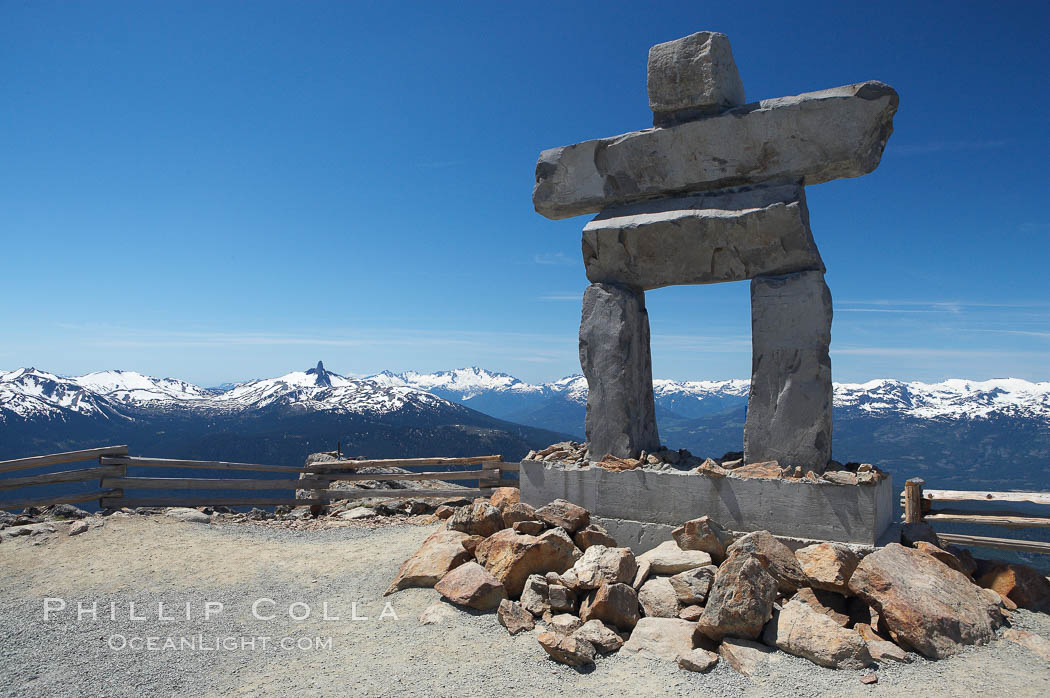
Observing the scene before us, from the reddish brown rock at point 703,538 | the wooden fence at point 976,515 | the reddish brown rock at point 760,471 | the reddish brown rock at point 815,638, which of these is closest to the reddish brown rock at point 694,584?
the reddish brown rock at point 703,538

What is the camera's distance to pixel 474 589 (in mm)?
5637

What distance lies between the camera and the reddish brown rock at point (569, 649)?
462cm

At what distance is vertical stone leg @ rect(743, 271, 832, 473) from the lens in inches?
248

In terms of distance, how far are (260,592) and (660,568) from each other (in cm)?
438

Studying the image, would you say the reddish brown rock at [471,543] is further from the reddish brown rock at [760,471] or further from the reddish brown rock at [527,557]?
the reddish brown rock at [760,471]

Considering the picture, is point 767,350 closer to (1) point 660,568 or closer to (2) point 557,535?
(1) point 660,568

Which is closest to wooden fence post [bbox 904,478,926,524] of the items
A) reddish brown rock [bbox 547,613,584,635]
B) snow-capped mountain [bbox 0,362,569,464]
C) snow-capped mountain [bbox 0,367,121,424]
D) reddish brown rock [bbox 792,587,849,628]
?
reddish brown rock [bbox 792,587,849,628]

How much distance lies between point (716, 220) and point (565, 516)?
3722 mm

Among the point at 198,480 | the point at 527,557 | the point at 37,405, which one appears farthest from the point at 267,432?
the point at 527,557

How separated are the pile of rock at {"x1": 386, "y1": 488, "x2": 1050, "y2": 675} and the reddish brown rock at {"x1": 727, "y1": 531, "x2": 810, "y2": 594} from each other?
1cm

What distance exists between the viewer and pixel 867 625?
4945mm

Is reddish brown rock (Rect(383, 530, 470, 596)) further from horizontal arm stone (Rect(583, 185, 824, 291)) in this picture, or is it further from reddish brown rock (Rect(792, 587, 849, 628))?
horizontal arm stone (Rect(583, 185, 824, 291))

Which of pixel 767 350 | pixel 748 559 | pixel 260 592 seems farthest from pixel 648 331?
pixel 260 592

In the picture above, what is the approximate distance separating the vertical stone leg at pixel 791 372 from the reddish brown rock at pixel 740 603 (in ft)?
5.97
